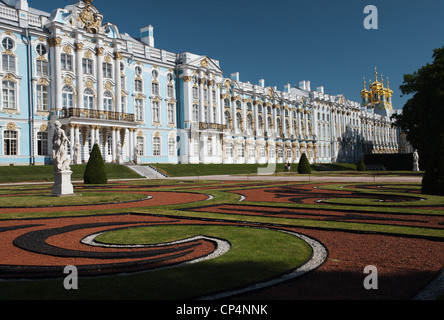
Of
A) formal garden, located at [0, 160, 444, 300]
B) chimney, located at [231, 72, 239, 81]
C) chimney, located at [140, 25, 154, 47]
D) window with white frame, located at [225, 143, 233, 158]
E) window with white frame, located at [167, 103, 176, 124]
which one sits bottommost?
formal garden, located at [0, 160, 444, 300]

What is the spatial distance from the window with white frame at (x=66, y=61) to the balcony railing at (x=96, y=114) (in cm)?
427

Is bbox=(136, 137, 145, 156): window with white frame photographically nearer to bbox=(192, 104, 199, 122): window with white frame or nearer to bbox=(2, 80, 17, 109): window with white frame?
bbox=(192, 104, 199, 122): window with white frame

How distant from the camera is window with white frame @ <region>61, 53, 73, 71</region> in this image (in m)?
38.0

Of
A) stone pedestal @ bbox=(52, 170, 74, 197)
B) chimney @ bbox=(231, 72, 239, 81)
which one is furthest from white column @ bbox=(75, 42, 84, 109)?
chimney @ bbox=(231, 72, 239, 81)

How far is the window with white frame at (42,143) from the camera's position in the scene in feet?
120

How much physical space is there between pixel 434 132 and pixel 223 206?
33.6 metres

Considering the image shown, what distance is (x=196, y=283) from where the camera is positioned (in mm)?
5098

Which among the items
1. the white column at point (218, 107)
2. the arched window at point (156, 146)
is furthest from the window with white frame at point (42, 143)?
the white column at point (218, 107)

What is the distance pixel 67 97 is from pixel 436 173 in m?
32.6

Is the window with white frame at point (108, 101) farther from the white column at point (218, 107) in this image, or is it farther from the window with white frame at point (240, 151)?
the window with white frame at point (240, 151)

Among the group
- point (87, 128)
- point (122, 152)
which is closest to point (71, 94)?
point (87, 128)

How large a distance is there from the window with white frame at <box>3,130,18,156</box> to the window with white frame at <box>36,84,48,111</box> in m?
3.33
